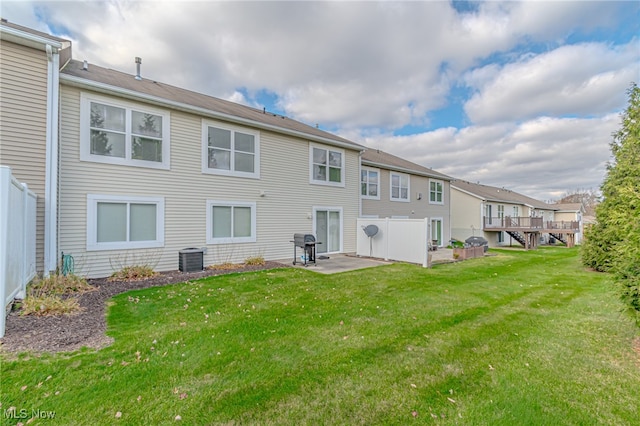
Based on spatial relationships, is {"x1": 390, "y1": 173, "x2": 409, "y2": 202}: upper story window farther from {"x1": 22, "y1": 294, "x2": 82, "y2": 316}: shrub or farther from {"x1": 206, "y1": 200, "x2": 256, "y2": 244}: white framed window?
{"x1": 22, "y1": 294, "x2": 82, "y2": 316}: shrub

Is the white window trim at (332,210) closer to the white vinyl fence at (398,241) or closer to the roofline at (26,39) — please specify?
the white vinyl fence at (398,241)

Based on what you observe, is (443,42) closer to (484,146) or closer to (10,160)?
(10,160)

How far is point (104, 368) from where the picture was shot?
3.06m

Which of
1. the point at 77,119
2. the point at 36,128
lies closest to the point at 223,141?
the point at 77,119

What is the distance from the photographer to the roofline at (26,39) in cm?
615

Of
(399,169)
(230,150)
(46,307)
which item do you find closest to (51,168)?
(46,307)

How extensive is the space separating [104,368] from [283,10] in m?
10.4

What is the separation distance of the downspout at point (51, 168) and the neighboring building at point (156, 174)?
28mm

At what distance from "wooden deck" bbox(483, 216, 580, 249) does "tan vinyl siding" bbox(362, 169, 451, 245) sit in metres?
6.27

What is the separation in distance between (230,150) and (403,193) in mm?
11478

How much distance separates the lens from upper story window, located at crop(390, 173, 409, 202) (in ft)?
56.0

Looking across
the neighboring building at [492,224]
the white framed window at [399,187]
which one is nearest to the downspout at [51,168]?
the white framed window at [399,187]

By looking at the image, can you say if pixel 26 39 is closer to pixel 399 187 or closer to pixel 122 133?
pixel 122 133

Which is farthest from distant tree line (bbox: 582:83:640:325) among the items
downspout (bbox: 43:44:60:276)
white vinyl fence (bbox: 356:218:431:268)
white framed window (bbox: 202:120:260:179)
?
downspout (bbox: 43:44:60:276)
